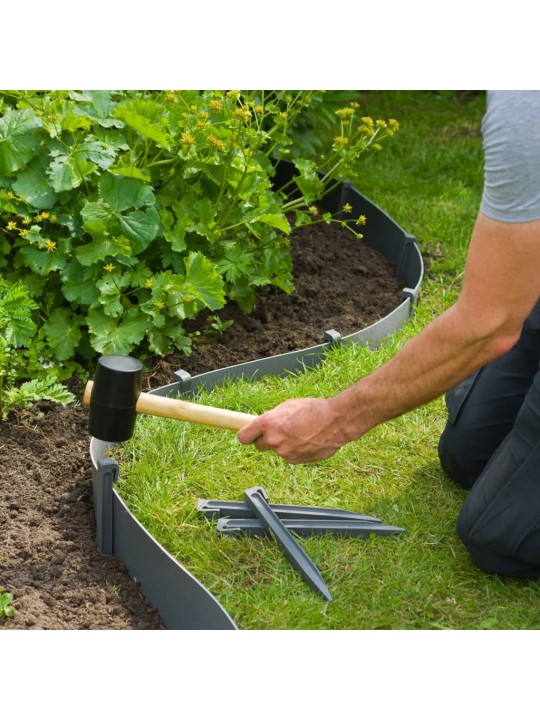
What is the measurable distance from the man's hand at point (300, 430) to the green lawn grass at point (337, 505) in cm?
43

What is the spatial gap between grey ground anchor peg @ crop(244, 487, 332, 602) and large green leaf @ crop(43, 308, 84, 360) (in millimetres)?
991

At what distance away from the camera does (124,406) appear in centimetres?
269

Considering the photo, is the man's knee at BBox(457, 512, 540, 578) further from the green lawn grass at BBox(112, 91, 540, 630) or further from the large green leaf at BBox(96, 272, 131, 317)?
the large green leaf at BBox(96, 272, 131, 317)

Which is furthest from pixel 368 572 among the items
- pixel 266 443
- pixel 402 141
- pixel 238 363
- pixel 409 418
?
pixel 402 141

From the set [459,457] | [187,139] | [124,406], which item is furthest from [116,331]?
[459,457]

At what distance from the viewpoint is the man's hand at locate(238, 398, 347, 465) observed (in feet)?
8.63

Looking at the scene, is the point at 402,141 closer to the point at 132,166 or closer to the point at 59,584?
the point at 132,166

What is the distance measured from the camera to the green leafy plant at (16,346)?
3.23m

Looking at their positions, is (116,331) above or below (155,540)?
above

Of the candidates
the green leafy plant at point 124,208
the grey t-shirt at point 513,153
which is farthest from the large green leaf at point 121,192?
the grey t-shirt at point 513,153

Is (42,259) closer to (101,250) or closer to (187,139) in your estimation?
(101,250)

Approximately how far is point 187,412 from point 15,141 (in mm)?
1377

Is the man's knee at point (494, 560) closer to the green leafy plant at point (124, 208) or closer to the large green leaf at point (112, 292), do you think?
the green leafy plant at point (124, 208)

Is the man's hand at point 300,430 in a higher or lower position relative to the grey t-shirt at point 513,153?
lower
